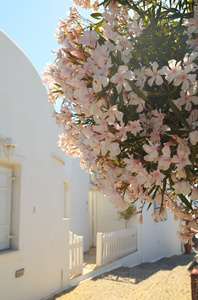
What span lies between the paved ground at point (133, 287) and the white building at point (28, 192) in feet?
1.87

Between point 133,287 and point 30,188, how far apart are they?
3551mm

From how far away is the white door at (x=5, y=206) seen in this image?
4.89 metres

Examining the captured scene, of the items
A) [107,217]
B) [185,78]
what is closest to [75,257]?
[107,217]

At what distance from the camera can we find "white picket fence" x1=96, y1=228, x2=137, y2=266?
8375 mm

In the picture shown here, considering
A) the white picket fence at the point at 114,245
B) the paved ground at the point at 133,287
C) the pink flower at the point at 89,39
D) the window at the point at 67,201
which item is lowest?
the paved ground at the point at 133,287

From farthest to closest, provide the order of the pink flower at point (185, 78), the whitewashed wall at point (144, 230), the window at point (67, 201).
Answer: the whitewashed wall at point (144, 230) → the window at point (67, 201) → the pink flower at point (185, 78)

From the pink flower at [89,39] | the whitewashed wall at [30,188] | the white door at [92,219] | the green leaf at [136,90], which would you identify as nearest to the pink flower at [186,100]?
A: the green leaf at [136,90]

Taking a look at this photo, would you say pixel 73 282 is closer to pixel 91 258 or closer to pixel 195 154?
pixel 91 258

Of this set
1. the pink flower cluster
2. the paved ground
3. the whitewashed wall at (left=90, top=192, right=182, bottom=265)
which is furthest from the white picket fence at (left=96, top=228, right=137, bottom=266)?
the pink flower cluster

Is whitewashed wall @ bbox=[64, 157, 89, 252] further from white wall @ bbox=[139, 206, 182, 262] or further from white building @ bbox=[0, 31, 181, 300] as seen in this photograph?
white building @ bbox=[0, 31, 181, 300]

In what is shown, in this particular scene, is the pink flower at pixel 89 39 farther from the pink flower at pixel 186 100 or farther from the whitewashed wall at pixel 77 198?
the whitewashed wall at pixel 77 198

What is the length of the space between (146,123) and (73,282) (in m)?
6.67

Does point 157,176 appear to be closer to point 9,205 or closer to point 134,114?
point 134,114

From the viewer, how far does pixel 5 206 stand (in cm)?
502
